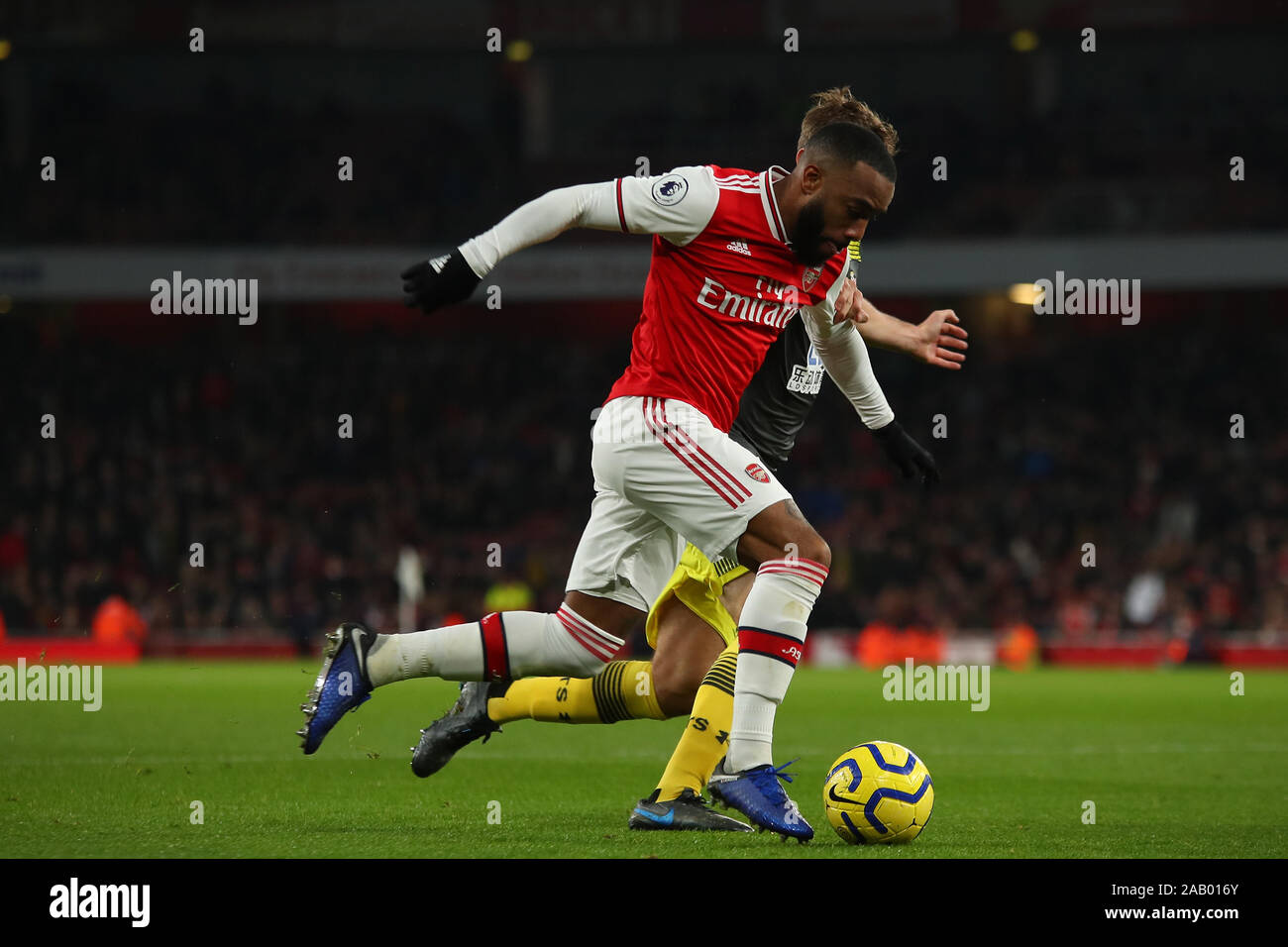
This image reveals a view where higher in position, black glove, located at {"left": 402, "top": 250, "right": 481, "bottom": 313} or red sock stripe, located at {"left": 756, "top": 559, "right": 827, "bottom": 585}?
black glove, located at {"left": 402, "top": 250, "right": 481, "bottom": 313}

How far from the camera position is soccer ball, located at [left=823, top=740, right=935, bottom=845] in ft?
17.5

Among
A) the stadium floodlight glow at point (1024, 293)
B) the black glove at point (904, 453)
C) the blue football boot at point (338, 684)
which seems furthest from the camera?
the stadium floodlight glow at point (1024, 293)

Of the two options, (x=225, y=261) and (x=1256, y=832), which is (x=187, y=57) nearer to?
(x=225, y=261)

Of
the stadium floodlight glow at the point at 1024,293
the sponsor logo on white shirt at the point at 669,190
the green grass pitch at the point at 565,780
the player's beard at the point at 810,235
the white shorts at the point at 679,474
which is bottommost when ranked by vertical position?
the green grass pitch at the point at 565,780

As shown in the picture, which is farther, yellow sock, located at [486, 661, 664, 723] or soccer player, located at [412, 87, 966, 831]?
yellow sock, located at [486, 661, 664, 723]

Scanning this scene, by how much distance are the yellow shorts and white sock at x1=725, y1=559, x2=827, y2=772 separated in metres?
0.77

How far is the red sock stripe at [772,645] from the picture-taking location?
527cm

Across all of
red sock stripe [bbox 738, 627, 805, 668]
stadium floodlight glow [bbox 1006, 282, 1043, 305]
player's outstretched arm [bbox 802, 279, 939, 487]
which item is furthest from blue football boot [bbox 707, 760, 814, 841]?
stadium floodlight glow [bbox 1006, 282, 1043, 305]

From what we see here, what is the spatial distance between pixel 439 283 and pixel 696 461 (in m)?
1.02

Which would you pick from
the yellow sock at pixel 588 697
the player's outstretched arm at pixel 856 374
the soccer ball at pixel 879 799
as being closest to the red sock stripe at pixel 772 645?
the soccer ball at pixel 879 799

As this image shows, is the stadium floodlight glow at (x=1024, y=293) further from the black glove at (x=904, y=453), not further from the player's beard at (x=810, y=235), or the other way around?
the player's beard at (x=810, y=235)

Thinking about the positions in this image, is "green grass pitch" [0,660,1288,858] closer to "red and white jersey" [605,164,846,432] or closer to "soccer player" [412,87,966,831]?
"soccer player" [412,87,966,831]

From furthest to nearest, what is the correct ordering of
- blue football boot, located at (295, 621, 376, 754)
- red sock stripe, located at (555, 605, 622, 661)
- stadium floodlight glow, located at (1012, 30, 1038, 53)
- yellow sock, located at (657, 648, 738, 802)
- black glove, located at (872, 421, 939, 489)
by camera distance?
stadium floodlight glow, located at (1012, 30, 1038, 53), black glove, located at (872, 421, 939, 489), yellow sock, located at (657, 648, 738, 802), red sock stripe, located at (555, 605, 622, 661), blue football boot, located at (295, 621, 376, 754)

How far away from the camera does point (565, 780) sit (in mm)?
7840
